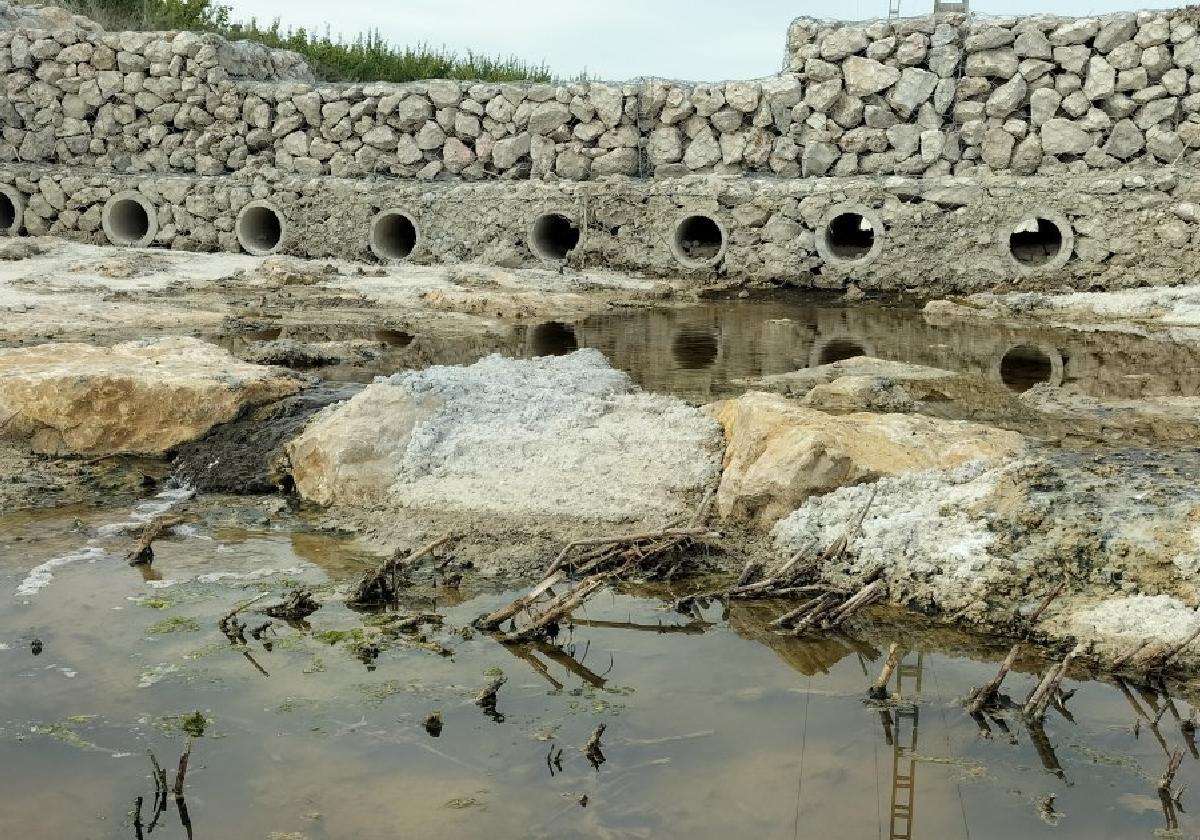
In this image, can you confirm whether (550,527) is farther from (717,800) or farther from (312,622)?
(717,800)

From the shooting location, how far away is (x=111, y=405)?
6.60 meters

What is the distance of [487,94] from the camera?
54.0 ft

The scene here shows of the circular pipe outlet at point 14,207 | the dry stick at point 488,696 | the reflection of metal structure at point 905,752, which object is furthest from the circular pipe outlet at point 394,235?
the reflection of metal structure at point 905,752

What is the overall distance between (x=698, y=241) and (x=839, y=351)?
19.7 ft

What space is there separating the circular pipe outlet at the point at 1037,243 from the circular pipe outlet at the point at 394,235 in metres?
7.50

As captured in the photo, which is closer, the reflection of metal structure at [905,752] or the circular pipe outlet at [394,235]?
the reflection of metal structure at [905,752]

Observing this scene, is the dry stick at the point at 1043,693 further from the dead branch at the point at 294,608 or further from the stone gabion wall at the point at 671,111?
the stone gabion wall at the point at 671,111

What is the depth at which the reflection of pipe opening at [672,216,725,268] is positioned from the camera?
15.4 metres

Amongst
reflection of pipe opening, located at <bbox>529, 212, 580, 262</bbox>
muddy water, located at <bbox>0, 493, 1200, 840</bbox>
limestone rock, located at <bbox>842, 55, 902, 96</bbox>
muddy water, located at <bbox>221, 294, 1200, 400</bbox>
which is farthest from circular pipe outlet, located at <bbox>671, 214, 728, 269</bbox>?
muddy water, located at <bbox>0, 493, 1200, 840</bbox>

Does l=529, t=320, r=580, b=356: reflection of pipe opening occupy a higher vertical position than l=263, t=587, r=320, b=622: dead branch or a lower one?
higher

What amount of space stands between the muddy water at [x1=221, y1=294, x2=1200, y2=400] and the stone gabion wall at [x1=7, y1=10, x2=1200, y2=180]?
3415 mm

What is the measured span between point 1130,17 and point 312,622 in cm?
→ 1384

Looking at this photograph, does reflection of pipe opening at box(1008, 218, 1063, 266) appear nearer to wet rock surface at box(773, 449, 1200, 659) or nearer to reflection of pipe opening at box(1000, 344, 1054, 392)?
reflection of pipe opening at box(1000, 344, 1054, 392)

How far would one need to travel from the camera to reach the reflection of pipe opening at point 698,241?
15352mm
